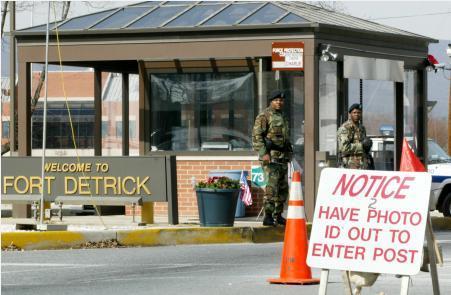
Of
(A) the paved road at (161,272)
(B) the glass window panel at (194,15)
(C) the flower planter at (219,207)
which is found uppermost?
(B) the glass window panel at (194,15)

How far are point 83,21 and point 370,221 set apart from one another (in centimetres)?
1397

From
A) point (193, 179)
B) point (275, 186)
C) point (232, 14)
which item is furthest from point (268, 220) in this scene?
point (232, 14)

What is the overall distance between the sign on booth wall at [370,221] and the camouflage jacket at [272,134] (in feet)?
26.3

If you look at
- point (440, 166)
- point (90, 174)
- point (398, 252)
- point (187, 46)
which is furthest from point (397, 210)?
point (440, 166)

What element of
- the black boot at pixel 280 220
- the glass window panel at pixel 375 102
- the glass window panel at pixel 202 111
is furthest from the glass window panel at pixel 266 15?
the black boot at pixel 280 220

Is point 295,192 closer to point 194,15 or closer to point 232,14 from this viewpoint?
point 232,14

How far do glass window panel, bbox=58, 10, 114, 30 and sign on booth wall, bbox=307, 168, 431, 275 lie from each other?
43.1 feet

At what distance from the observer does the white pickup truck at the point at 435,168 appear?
23.9 metres

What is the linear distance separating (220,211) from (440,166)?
801cm

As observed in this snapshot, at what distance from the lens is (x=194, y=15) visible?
71.8 feet

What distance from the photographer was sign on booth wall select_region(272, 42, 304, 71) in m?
19.9

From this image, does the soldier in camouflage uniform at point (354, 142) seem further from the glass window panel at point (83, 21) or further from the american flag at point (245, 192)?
the glass window panel at point (83, 21)

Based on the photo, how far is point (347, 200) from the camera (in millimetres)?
9234

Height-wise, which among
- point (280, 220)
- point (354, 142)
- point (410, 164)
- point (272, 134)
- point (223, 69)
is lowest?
point (280, 220)
